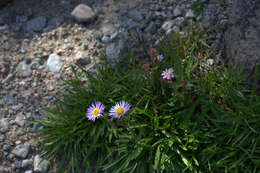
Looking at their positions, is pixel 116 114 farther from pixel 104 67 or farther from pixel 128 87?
pixel 104 67

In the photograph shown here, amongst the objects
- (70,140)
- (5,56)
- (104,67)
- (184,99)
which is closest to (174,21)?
(104,67)

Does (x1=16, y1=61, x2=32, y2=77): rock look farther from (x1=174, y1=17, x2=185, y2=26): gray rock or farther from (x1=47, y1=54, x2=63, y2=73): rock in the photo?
(x1=174, y1=17, x2=185, y2=26): gray rock

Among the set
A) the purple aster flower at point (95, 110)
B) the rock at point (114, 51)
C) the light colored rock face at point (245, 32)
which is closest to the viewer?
the purple aster flower at point (95, 110)

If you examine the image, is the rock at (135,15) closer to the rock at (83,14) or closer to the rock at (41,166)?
the rock at (83,14)

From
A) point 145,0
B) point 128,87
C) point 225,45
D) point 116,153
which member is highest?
point 145,0

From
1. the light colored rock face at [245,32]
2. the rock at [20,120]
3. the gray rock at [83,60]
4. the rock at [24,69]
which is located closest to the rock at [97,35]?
the gray rock at [83,60]

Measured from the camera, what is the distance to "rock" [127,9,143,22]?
3508 mm

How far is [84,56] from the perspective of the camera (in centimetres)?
327

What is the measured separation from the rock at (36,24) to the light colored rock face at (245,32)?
89.8 inches

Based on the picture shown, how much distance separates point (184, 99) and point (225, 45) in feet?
2.91

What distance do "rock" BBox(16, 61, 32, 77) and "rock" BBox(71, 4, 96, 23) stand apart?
2.79ft

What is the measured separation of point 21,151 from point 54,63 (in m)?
1.05

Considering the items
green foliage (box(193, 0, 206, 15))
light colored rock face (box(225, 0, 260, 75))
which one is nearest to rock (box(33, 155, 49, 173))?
light colored rock face (box(225, 0, 260, 75))

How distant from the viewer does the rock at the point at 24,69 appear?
3.24m
